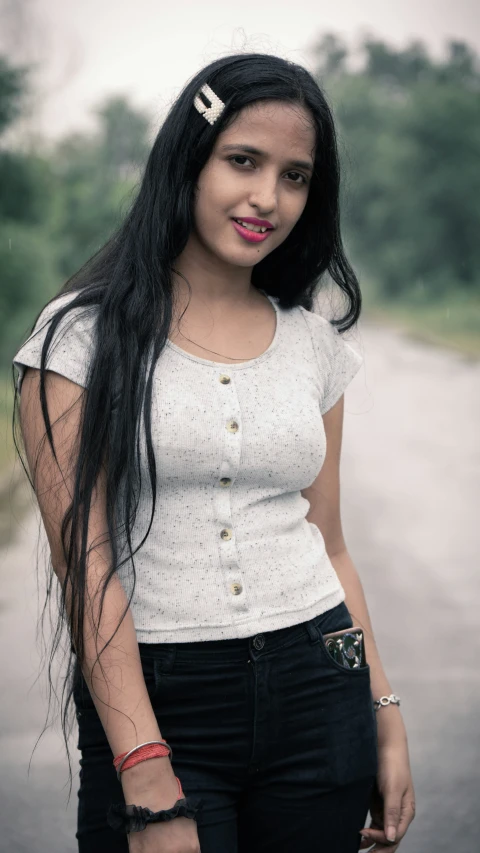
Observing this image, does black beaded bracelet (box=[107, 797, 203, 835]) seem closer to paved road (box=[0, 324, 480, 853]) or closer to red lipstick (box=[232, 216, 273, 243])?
red lipstick (box=[232, 216, 273, 243])

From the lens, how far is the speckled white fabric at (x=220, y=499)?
3.60 ft

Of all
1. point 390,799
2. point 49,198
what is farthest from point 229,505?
point 49,198

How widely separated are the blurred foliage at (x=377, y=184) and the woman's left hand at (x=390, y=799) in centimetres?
727

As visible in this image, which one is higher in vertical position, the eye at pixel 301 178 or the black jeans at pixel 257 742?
the eye at pixel 301 178

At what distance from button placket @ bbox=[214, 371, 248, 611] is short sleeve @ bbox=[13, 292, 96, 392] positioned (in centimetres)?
18

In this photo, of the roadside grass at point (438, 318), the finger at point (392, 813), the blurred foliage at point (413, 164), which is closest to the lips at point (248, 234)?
the finger at point (392, 813)

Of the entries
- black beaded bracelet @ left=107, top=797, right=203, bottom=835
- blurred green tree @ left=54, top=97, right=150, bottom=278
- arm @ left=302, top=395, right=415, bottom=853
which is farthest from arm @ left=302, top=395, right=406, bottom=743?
blurred green tree @ left=54, top=97, right=150, bottom=278

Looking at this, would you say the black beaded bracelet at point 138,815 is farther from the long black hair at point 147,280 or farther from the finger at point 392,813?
the finger at point 392,813

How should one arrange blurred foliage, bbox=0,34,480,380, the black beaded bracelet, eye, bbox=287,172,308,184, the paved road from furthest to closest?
blurred foliage, bbox=0,34,480,380
the paved road
eye, bbox=287,172,308,184
the black beaded bracelet

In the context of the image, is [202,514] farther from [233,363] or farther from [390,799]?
[390,799]

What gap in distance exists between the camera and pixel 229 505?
1.13 meters

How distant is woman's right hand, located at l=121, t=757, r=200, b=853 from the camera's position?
101cm

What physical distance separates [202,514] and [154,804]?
32 cm

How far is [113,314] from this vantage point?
1101 mm
